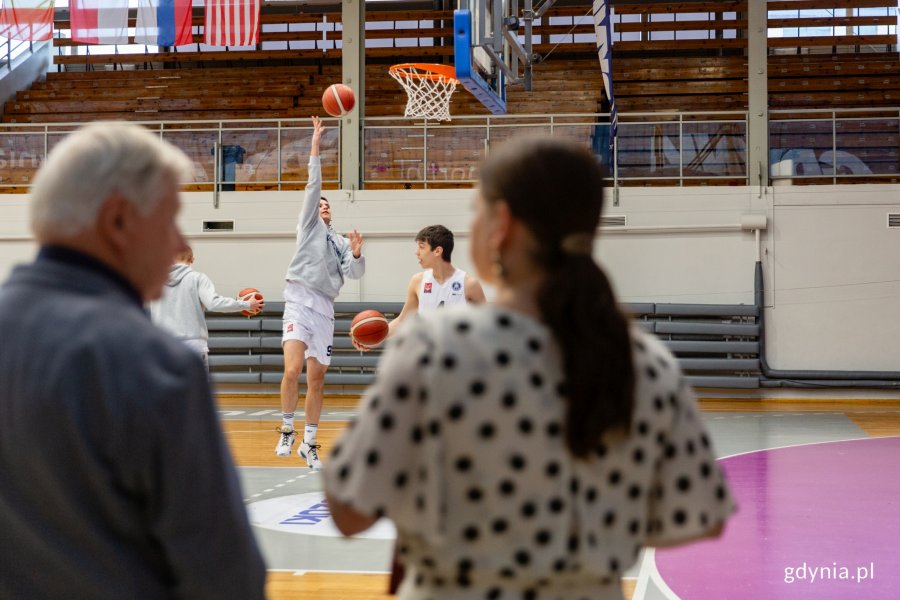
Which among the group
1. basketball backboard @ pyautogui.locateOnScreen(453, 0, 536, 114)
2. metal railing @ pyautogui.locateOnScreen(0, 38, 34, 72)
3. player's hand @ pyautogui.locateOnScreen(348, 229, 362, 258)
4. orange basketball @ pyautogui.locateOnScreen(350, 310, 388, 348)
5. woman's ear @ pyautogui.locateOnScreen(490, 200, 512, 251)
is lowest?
orange basketball @ pyautogui.locateOnScreen(350, 310, 388, 348)

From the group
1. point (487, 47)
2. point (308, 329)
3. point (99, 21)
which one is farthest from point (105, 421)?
point (99, 21)

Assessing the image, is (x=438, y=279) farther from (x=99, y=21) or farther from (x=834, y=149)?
(x=834, y=149)

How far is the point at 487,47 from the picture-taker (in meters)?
8.42

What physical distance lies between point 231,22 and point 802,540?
10.0m

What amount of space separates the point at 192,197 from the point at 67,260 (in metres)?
13.2

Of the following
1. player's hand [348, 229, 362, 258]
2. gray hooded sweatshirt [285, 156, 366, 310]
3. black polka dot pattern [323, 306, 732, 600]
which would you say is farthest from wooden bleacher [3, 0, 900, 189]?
black polka dot pattern [323, 306, 732, 600]

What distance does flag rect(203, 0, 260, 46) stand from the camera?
41.9 feet

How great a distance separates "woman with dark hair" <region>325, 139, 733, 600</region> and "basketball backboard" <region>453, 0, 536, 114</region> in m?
6.56

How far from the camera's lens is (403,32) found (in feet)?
63.9

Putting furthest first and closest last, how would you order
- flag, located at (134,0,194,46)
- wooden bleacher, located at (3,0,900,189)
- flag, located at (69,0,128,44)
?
wooden bleacher, located at (3,0,900,189) < flag, located at (69,0,128,44) < flag, located at (134,0,194,46)

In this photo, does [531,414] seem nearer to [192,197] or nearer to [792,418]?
[792,418]

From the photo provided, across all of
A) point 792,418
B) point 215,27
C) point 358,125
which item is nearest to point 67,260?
point 792,418

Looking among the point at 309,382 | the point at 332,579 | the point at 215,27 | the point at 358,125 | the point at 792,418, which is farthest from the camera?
the point at 358,125

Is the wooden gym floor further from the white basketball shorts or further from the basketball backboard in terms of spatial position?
the basketball backboard
